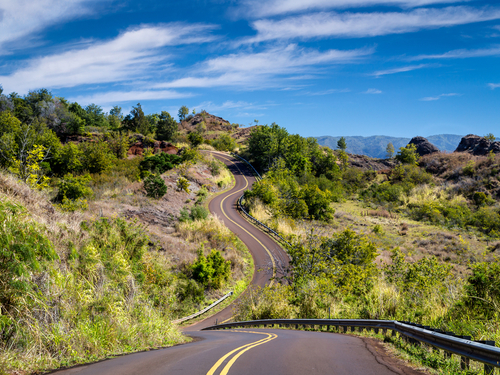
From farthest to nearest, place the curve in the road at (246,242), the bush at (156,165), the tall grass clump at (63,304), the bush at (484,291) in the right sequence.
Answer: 1. the bush at (156,165)
2. the curve in the road at (246,242)
3. the bush at (484,291)
4. the tall grass clump at (63,304)

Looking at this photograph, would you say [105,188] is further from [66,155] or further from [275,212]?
[275,212]

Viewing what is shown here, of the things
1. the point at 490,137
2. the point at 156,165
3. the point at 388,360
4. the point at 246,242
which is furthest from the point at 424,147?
the point at 388,360

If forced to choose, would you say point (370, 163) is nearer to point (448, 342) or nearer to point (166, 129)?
point (166, 129)

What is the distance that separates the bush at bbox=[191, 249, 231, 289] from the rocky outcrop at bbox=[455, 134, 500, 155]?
6667 centimetres

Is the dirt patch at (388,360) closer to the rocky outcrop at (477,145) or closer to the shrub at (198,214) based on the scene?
the shrub at (198,214)

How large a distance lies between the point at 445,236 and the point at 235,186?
32.1 metres

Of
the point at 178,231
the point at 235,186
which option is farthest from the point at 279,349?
Result: the point at 235,186

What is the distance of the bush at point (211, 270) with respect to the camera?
64.1ft

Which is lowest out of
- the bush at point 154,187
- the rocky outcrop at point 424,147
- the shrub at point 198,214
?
the shrub at point 198,214

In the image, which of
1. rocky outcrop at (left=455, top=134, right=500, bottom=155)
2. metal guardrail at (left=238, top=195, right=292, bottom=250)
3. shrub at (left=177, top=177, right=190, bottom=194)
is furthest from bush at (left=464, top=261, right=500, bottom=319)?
rocky outcrop at (left=455, top=134, right=500, bottom=155)

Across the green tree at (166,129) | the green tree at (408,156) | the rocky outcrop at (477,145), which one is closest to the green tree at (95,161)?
the green tree at (166,129)

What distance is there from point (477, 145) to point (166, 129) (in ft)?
248

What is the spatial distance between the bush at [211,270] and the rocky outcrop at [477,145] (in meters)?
66.7

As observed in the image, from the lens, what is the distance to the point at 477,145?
221 feet
